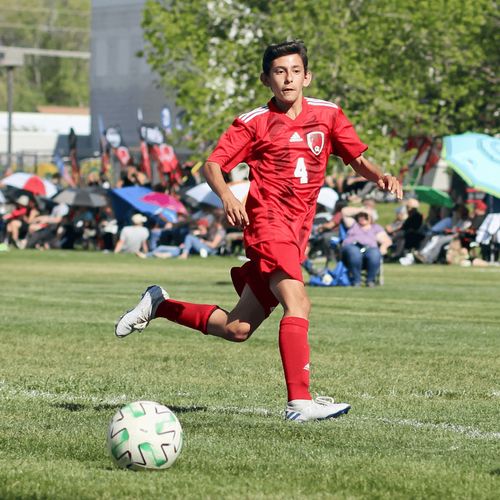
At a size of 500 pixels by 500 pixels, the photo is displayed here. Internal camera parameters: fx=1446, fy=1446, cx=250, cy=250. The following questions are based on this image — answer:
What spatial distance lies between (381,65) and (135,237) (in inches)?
369

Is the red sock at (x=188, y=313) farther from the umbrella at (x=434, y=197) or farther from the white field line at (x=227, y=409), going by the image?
the umbrella at (x=434, y=197)

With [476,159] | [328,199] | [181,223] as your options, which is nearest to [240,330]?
[476,159]

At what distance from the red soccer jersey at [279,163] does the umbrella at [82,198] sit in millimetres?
25384

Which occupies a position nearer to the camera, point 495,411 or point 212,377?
point 495,411

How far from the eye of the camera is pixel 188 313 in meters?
8.30

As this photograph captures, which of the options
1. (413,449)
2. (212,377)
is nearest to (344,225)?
(212,377)

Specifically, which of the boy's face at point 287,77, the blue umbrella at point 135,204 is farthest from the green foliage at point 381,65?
the boy's face at point 287,77

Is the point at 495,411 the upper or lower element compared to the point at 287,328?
lower

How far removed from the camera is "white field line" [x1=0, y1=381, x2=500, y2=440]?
7316mm

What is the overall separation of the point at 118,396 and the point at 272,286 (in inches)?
56.2

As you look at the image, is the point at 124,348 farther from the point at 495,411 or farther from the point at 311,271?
the point at 311,271

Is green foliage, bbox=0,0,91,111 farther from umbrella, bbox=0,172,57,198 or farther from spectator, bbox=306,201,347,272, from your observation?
spectator, bbox=306,201,347,272

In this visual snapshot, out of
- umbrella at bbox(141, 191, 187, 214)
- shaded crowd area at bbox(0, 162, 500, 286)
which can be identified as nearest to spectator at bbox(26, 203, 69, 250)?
shaded crowd area at bbox(0, 162, 500, 286)

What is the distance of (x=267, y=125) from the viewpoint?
802cm
